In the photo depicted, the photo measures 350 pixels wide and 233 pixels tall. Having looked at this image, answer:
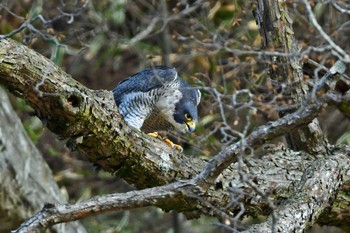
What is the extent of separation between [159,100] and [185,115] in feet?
0.56

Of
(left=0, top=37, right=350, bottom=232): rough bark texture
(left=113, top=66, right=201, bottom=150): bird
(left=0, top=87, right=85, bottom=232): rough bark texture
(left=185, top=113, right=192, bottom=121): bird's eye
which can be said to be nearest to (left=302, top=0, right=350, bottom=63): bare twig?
(left=0, top=37, right=350, bottom=232): rough bark texture

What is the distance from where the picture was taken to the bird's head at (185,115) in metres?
5.08

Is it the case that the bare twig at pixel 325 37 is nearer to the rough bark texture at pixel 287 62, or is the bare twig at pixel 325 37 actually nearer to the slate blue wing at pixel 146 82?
the rough bark texture at pixel 287 62

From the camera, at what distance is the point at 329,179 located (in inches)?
149

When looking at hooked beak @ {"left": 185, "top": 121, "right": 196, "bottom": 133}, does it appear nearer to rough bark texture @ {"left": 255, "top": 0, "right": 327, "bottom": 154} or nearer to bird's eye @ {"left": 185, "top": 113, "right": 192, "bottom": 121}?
bird's eye @ {"left": 185, "top": 113, "right": 192, "bottom": 121}

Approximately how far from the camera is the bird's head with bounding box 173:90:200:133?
5082mm

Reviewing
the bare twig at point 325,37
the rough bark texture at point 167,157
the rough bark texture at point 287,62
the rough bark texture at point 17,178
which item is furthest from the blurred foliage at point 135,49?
the bare twig at point 325,37

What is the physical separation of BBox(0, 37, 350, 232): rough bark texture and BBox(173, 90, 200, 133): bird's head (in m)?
0.99

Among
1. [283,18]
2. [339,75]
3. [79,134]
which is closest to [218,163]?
[79,134]

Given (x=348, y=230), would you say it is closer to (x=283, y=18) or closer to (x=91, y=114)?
(x=283, y=18)

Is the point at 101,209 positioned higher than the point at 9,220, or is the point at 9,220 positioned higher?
the point at 101,209

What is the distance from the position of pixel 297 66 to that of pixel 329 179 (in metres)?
0.71

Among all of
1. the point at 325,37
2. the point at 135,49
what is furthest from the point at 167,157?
the point at 135,49

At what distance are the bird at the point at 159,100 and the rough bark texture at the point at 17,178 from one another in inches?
36.9
